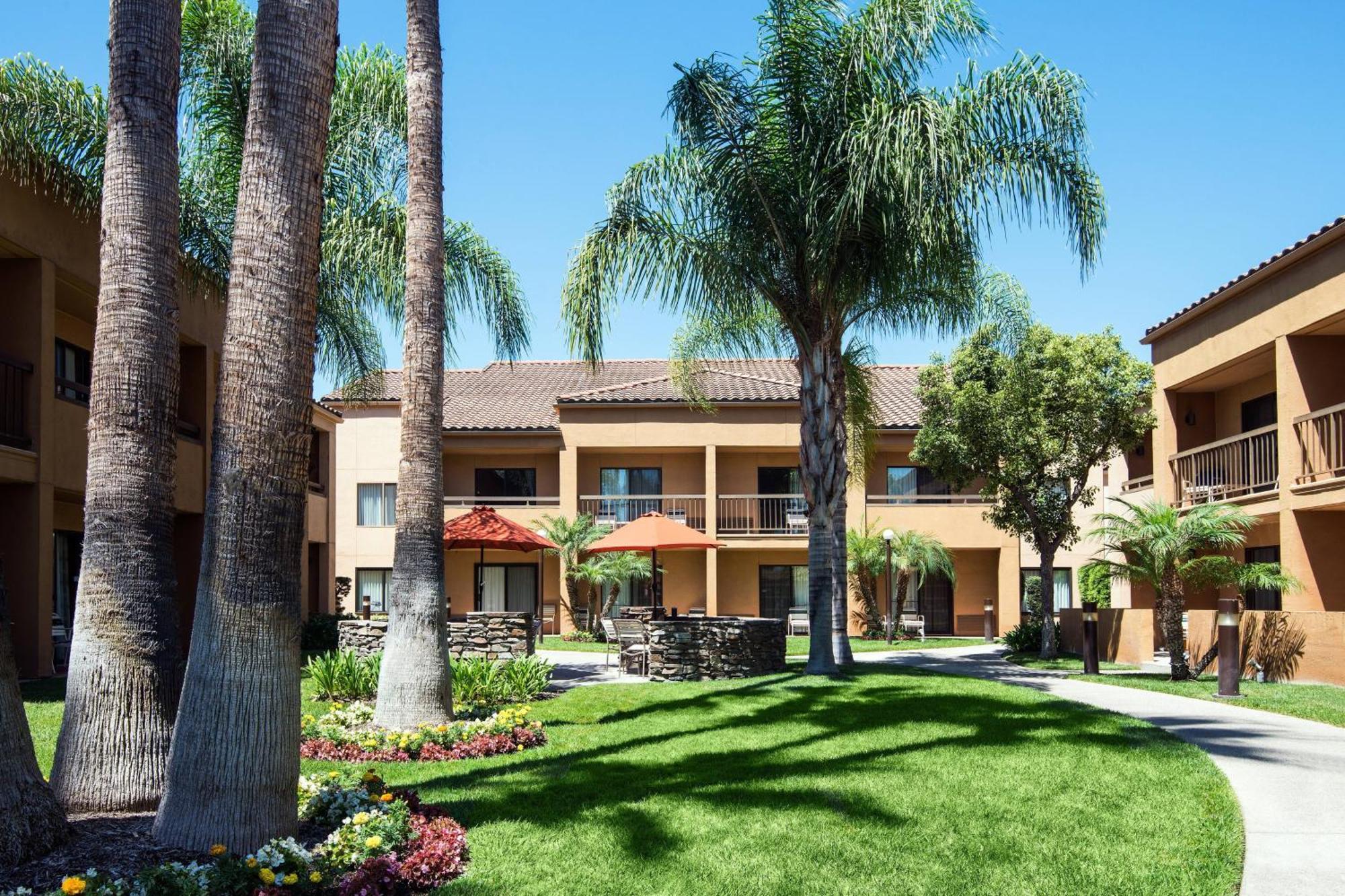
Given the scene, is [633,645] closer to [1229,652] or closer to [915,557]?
[1229,652]

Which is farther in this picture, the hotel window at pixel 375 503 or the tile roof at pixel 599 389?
the hotel window at pixel 375 503

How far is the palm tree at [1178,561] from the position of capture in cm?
1620

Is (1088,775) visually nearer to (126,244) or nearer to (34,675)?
(126,244)

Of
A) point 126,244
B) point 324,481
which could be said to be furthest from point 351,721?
point 324,481

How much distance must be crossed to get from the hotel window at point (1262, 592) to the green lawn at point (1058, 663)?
12.1 feet

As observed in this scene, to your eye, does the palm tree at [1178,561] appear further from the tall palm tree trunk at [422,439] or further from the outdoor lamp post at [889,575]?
the outdoor lamp post at [889,575]

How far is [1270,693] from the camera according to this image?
46.8ft

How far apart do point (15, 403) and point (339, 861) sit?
13.1 m

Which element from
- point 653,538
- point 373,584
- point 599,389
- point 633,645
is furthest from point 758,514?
point 633,645

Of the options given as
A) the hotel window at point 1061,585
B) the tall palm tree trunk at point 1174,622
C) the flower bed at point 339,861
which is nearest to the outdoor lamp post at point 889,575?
the hotel window at point 1061,585

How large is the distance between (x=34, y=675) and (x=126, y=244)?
10634 mm

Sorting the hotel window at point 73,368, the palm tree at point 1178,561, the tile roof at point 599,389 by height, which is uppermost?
the tile roof at point 599,389

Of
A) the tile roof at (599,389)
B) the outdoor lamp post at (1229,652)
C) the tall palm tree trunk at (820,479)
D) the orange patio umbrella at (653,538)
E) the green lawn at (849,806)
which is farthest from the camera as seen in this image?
the tile roof at (599,389)

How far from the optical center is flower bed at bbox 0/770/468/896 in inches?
207
